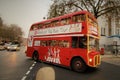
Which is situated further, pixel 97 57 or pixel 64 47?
pixel 64 47

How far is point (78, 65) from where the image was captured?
14242mm

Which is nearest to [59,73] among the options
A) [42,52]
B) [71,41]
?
[71,41]

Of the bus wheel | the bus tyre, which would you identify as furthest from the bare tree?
the bus tyre

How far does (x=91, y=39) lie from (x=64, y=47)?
2.48 m

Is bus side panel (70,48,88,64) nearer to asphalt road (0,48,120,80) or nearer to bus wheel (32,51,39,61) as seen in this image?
asphalt road (0,48,120,80)

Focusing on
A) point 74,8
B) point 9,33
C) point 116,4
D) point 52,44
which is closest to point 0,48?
point 74,8

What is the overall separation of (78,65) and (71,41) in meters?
1.95

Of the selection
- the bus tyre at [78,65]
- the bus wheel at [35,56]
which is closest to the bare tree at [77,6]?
the bus wheel at [35,56]

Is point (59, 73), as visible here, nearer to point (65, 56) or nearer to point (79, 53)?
point (79, 53)

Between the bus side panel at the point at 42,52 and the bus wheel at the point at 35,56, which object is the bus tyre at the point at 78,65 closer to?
the bus side panel at the point at 42,52

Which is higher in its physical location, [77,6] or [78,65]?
[77,6]

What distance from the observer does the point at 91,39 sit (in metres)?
14.4

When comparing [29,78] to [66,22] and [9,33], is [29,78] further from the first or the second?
[9,33]

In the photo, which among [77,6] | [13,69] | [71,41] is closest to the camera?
[13,69]
